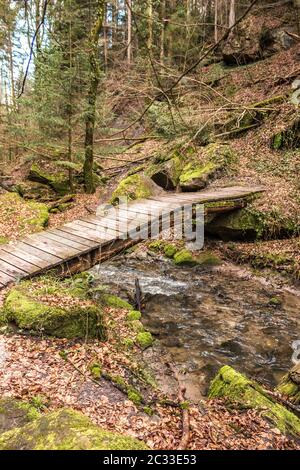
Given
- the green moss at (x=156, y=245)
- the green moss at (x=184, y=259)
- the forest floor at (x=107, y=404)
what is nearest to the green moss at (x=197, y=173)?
the green moss at (x=156, y=245)

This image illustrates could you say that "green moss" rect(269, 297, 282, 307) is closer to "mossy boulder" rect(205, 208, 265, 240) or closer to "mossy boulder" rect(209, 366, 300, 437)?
"mossy boulder" rect(205, 208, 265, 240)

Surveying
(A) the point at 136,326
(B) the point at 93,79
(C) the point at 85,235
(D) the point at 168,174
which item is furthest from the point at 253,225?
(B) the point at 93,79

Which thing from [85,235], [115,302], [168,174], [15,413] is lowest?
[115,302]

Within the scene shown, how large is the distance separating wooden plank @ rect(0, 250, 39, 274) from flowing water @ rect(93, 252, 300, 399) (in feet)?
9.29

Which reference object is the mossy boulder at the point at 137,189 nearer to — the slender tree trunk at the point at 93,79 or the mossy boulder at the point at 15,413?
the slender tree trunk at the point at 93,79

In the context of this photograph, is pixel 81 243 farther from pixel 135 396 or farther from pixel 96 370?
pixel 135 396

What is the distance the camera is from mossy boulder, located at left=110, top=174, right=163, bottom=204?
11.7m

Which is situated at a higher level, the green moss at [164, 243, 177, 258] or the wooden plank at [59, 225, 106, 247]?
the wooden plank at [59, 225, 106, 247]

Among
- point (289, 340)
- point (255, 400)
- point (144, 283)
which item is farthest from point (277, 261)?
point (255, 400)

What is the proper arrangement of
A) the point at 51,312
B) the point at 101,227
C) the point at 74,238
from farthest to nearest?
the point at 101,227, the point at 74,238, the point at 51,312

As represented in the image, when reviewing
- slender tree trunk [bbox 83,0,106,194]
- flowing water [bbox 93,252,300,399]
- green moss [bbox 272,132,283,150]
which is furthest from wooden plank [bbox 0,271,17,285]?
green moss [bbox 272,132,283,150]

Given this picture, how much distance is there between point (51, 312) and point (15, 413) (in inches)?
→ 60.2

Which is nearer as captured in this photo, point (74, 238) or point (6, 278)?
point (6, 278)

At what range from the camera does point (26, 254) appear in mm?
6145
